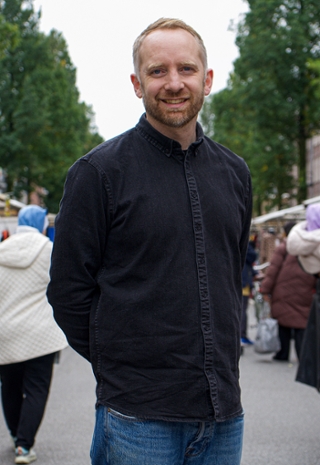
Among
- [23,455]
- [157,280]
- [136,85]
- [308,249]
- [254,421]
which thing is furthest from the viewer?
[254,421]

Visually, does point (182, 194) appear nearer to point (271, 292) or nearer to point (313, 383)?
point (313, 383)

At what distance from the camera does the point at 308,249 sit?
6.75 m

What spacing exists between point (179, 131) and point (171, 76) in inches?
6.9

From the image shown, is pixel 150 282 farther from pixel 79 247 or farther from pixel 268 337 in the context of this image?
pixel 268 337

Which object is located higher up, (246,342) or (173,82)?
(173,82)

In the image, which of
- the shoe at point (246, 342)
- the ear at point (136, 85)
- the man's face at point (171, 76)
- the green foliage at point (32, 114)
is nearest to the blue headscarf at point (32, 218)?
the ear at point (136, 85)

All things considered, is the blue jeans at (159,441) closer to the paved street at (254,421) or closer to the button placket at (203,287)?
the button placket at (203,287)

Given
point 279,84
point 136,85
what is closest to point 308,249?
point 136,85

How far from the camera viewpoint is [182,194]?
2.47m

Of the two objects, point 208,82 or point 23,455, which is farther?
point 23,455

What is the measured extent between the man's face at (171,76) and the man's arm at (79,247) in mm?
296

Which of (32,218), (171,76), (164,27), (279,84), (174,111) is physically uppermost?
(279,84)

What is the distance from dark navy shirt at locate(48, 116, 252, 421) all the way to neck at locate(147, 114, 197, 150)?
0.13ft

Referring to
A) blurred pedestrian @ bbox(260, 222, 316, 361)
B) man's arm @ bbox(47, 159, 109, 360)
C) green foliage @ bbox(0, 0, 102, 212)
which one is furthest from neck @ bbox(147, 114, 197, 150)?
green foliage @ bbox(0, 0, 102, 212)
